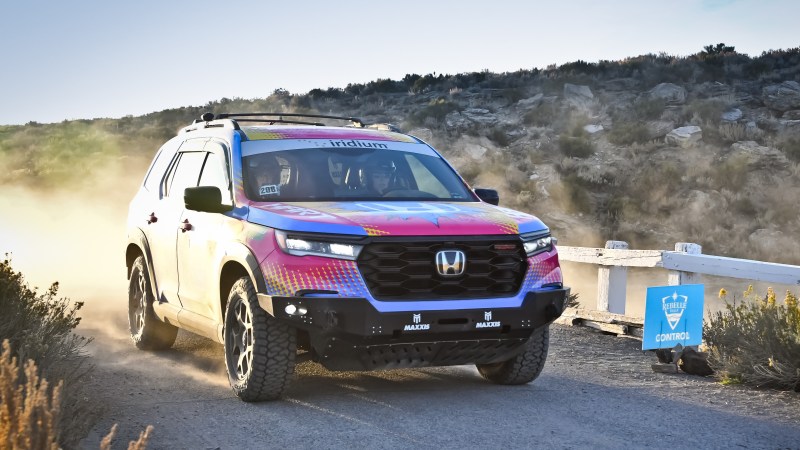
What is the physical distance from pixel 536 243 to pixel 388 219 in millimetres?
1191

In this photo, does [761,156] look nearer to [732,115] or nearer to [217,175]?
[732,115]

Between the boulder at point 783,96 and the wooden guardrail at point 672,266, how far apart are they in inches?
1098

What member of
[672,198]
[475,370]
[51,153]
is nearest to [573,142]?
[672,198]

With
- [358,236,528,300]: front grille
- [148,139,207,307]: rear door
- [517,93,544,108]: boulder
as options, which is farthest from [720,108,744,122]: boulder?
[358,236,528,300]: front grille

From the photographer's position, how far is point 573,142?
36.7 meters

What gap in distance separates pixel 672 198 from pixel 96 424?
24.3 metres

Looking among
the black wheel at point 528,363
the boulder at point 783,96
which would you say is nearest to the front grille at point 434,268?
the black wheel at point 528,363

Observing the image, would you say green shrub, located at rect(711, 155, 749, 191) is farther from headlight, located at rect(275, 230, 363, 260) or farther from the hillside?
headlight, located at rect(275, 230, 363, 260)

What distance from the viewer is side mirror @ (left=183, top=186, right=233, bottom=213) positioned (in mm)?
8005

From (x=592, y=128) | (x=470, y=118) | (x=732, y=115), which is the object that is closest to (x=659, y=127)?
(x=592, y=128)

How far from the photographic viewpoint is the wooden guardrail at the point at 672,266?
9.91 metres

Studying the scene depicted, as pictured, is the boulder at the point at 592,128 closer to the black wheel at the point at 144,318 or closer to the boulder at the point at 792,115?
the boulder at the point at 792,115

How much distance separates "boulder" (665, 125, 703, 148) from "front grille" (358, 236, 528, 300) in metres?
28.8

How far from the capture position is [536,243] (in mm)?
7875
